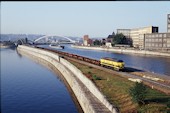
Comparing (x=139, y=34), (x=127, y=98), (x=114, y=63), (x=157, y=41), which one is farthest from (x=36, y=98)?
(x=139, y=34)

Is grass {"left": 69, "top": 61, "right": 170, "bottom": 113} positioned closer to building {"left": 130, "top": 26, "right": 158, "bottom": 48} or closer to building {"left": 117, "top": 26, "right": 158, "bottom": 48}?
building {"left": 117, "top": 26, "right": 158, "bottom": 48}

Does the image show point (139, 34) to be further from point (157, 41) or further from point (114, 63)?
point (114, 63)

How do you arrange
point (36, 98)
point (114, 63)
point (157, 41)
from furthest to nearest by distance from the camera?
point (157, 41) → point (114, 63) → point (36, 98)

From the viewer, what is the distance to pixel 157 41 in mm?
134000

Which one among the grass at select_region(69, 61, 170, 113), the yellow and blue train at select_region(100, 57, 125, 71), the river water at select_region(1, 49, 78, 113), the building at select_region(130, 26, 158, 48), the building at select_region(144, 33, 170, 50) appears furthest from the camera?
the building at select_region(130, 26, 158, 48)

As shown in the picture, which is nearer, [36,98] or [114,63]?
[36,98]

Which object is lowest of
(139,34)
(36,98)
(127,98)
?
(36,98)

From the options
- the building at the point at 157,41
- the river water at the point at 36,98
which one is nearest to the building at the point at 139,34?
the building at the point at 157,41

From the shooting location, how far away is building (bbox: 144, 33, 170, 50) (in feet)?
419

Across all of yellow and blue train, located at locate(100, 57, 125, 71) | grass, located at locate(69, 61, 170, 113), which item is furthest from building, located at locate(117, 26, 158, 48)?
grass, located at locate(69, 61, 170, 113)

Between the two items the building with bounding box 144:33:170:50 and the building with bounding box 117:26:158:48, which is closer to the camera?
the building with bounding box 144:33:170:50

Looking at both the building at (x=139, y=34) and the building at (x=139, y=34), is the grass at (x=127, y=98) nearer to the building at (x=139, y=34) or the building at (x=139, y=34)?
the building at (x=139, y=34)

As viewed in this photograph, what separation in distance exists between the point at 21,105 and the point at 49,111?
569 centimetres

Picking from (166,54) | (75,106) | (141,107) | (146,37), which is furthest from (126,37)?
(141,107)
